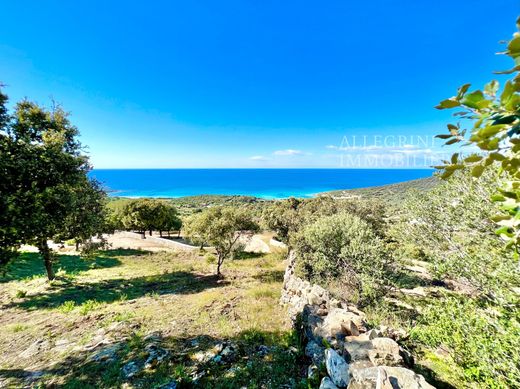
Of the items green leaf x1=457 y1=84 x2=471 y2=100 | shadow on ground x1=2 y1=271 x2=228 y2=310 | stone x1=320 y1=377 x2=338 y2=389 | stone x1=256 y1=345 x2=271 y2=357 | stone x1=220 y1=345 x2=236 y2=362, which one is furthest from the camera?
shadow on ground x1=2 y1=271 x2=228 y2=310

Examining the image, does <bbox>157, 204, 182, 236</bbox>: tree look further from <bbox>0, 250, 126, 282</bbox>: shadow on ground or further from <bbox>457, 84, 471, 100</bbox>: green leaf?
<bbox>457, 84, 471, 100</bbox>: green leaf

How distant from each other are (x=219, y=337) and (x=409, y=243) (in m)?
7.45

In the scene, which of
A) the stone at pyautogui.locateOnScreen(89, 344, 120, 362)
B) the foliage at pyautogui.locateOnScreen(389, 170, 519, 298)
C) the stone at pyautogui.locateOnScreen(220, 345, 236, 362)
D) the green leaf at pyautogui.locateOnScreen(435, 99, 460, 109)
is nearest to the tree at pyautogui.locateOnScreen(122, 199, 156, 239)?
the stone at pyautogui.locateOnScreen(89, 344, 120, 362)

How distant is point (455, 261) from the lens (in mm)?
5008

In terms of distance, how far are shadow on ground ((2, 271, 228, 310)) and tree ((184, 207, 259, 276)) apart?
7.66 ft

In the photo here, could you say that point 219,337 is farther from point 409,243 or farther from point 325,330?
point 409,243

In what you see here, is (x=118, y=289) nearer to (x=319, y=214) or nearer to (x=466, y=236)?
(x=466, y=236)

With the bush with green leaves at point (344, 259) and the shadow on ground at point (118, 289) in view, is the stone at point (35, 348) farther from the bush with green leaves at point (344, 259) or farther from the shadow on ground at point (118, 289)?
the bush with green leaves at point (344, 259)

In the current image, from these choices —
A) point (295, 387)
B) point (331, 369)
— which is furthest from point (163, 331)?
point (331, 369)

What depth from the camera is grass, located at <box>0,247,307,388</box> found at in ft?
19.1

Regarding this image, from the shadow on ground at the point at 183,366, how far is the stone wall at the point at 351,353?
841 mm

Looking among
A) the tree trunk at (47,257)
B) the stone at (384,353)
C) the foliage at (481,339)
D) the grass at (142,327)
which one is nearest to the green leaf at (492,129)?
the foliage at (481,339)

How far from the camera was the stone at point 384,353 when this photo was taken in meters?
4.38

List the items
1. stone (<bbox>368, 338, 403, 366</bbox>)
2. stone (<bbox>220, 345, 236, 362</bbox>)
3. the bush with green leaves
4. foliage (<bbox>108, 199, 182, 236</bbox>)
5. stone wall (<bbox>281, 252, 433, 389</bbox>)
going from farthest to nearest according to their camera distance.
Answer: foliage (<bbox>108, 199, 182, 236</bbox>), the bush with green leaves, stone (<bbox>220, 345, 236, 362</bbox>), stone (<bbox>368, 338, 403, 366</bbox>), stone wall (<bbox>281, 252, 433, 389</bbox>)
